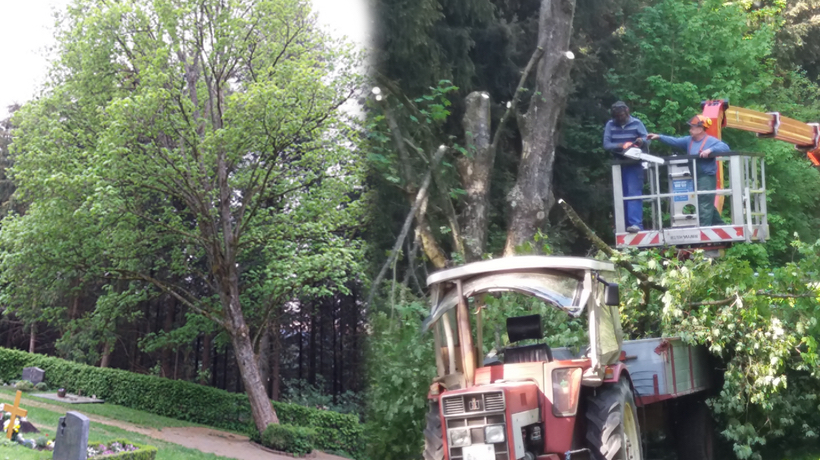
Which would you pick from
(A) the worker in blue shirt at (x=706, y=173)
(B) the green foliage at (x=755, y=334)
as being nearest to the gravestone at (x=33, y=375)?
(A) the worker in blue shirt at (x=706, y=173)

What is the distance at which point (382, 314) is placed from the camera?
20.4ft

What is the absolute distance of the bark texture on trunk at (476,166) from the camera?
941 centimetres

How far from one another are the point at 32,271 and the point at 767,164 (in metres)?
14.9

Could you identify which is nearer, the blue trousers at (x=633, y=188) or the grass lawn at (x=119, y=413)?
the blue trousers at (x=633, y=188)

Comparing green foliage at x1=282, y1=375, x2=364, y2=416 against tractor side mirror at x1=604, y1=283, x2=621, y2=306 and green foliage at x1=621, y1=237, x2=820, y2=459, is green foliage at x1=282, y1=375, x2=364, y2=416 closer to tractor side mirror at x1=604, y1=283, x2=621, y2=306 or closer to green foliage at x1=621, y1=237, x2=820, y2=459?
green foliage at x1=621, y1=237, x2=820, y2=459

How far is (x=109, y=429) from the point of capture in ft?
48.3

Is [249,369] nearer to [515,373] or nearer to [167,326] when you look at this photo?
[167,326]

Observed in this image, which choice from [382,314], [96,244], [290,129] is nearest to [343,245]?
[290,129]

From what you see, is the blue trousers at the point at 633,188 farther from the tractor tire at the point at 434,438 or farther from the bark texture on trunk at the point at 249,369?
the bark texture on trunk at the point at 249,369

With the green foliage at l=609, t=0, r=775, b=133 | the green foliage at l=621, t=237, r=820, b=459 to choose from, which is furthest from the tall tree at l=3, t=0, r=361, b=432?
the green foliage at l=621, t=237, r=820, b=459

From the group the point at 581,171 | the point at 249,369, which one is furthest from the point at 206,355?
the point at 581,171

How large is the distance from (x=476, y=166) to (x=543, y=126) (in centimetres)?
213

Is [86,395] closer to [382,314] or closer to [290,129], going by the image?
[290,129]

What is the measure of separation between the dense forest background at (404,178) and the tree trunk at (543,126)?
0.04 m
